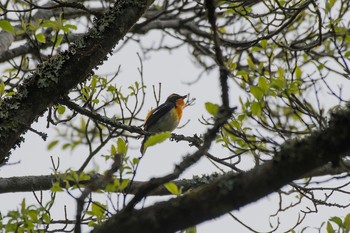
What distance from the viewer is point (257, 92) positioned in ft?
10.9

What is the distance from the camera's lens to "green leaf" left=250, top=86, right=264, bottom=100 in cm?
332

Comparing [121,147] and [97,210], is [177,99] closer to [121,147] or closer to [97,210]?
[97,210]

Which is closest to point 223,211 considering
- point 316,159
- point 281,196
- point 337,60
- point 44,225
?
point 316,159

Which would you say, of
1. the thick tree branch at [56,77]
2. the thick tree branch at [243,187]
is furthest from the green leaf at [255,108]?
the thick tree branch at [243,187]

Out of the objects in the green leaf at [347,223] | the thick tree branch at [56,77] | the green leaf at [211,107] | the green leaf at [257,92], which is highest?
the thick tree branch at [56,77]

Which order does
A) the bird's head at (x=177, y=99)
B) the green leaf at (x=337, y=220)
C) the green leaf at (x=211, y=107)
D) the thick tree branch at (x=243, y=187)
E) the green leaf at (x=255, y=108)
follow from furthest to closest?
the bird's head at (x=177, y=99), the green leaf at (x=337, y=220), the green leaf at (x=255, y=108), the green leaf at (x=211, y=107), the thick tree branch at (x=243, y=187)

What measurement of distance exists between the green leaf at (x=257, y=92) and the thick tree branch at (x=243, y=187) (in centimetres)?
142

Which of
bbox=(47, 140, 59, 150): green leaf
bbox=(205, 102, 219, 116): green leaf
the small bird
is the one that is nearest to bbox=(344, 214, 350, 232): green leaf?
bbox=(205, 102, 219, 116): green leaf

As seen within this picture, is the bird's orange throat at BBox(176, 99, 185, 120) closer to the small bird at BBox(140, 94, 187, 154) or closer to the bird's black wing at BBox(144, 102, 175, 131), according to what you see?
the small bird at BBox(140, 94, 187, 154)

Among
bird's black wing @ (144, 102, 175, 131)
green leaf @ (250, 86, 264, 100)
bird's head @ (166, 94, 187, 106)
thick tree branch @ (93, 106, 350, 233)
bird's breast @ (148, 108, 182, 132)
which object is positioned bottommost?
thick tree branch @ (93, 106, 350, 233)

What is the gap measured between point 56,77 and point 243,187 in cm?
178

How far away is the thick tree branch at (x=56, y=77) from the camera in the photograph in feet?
10.5

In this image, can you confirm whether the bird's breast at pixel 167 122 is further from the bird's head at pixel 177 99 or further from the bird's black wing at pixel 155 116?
the bird's head at pixel 177 99

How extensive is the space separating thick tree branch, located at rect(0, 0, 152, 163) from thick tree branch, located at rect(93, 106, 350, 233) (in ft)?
4.96
